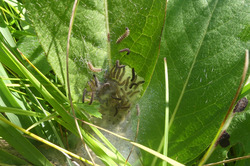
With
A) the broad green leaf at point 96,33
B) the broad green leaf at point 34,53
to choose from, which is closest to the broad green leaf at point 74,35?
the broad green leaf at point 96,33

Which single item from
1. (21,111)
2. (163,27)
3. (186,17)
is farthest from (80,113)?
(186,17)

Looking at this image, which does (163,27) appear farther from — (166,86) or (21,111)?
(21,111)

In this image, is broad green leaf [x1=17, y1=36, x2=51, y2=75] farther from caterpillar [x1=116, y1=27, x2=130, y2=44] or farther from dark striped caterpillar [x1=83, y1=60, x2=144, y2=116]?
caterpillar [x1=116, y1=27, x2=130, y2=44]

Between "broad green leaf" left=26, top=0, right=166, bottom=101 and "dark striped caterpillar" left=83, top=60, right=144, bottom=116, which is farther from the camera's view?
"dark striped caterpillar" left=83, top=60, right=144, bottom=116

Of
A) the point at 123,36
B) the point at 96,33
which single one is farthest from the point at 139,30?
the point at 96,33

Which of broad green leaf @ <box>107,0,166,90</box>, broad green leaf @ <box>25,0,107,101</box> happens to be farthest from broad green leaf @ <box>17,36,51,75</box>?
broad green leaf @ <box>107,0,166,90</box>

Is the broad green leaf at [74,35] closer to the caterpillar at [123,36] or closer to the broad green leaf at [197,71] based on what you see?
the caterpillar at [123,36]
